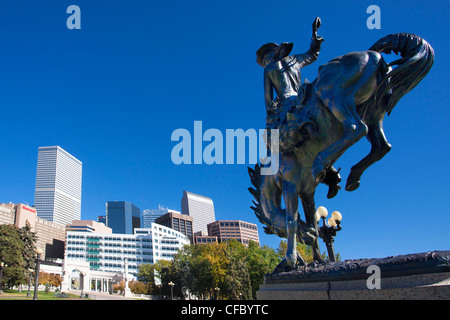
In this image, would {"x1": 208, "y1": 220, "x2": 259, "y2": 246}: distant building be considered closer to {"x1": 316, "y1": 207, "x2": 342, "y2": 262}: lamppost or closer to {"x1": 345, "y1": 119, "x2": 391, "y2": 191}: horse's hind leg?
{"x1": 316, "y1": 207, "x2": 342, "y2": 262}: lamppost

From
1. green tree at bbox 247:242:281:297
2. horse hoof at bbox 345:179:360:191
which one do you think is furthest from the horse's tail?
green tree at bbox 247:242:281:297

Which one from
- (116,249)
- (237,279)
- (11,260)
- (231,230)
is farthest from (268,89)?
(231,230)

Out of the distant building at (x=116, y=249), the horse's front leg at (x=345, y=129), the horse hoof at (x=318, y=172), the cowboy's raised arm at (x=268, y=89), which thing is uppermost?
the cowboy's raised arm at (x=268, y=89)

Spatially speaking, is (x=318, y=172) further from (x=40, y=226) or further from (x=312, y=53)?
(x=40, y=226)

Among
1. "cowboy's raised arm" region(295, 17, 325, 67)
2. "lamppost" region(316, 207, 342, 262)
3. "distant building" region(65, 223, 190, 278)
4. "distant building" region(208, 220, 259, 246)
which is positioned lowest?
"distant building" region(65, 223, 190, 278)

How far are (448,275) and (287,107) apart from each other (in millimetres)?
4007

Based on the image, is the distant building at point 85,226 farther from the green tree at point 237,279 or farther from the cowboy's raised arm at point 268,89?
the cowboy's raised arm at point 268,89

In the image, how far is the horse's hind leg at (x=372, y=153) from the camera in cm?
537

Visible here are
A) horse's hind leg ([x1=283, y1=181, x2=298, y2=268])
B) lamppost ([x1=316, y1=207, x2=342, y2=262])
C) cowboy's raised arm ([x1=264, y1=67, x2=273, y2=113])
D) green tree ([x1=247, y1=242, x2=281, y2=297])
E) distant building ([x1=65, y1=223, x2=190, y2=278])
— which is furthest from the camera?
distant building ([x1=65, y1=223, x2=190, y2=278])

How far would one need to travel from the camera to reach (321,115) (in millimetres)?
5512

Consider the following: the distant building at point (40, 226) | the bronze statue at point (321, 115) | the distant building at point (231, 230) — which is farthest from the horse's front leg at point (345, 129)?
the distant building at point (231, 230)

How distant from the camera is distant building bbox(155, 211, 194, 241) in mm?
144625

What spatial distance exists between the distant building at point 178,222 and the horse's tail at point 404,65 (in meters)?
142
